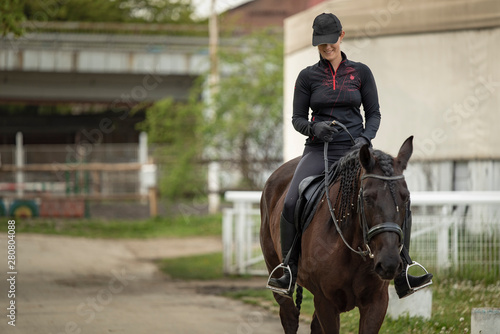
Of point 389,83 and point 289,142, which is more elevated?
point 389,83

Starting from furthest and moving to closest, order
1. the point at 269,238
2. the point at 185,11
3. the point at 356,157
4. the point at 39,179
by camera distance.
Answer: the point at 185,11
the point at 39,179
the point at 269,238
the point at 356,157

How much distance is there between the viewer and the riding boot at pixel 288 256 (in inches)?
211

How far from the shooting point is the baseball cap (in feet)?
16.9

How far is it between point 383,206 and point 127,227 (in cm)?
1679

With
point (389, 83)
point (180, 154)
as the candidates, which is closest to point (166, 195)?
point (180, 154)

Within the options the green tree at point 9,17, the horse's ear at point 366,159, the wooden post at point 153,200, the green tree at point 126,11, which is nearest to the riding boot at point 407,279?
the horse's ear at point 366,159

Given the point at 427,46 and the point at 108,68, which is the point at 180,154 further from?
the point at 427,46

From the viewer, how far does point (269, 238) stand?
21.2 feet

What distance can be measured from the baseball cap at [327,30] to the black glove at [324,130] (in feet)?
1.91

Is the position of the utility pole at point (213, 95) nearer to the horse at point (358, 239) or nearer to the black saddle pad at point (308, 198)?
the black saddle pad at point (308, 198)

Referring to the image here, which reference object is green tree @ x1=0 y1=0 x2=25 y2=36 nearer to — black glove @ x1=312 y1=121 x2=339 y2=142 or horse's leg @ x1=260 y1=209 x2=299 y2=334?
horse's leg @ x1=260 y1=209 x2=299 y2=334

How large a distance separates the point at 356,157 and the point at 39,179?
22.9 m

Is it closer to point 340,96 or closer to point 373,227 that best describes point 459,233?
point 340,96

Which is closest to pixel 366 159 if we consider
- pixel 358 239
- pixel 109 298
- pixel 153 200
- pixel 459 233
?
pixel 358 239
